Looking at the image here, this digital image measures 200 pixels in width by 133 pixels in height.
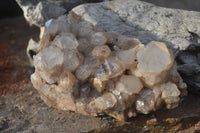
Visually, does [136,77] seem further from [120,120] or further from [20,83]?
[20,83]

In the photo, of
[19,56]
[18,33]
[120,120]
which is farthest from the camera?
[18,33]

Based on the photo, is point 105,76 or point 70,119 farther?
point 70,119

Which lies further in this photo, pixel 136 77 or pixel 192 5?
pixel 192 5

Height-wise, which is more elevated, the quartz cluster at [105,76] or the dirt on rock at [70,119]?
the quartz cluster at [105,76]

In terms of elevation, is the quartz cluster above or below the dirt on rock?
above

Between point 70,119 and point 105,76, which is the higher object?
point 105,76

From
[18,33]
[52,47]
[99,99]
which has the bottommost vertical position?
[18,33]

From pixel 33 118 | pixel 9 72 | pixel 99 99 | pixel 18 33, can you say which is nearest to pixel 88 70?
pixel 99 99

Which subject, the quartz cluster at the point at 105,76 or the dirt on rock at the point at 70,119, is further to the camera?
the dirt on rock at the point at 70,119
